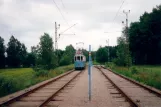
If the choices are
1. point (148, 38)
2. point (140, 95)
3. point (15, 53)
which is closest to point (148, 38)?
point (148, 38)

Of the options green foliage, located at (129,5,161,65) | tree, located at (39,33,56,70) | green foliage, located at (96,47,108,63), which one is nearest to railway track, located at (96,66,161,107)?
tree, located at (39,33,56,70)

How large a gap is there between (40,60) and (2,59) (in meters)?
63.1

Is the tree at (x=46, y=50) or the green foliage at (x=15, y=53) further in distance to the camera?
the green foliage at (x=15, y=53)

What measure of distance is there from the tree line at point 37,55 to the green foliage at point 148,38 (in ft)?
62.1

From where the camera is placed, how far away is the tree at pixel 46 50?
1562 inches

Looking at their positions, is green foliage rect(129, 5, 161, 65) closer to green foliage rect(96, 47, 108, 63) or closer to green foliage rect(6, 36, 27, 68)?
green foliage rect(96, 47, 108, 63)

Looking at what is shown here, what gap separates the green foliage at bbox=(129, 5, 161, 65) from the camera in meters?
69.4

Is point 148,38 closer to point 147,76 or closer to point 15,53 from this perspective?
point 147,76

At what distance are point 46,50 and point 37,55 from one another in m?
1.64

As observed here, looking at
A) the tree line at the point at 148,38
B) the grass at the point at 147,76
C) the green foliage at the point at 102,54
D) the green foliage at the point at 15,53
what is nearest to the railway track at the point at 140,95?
the grass at the point at 147,76

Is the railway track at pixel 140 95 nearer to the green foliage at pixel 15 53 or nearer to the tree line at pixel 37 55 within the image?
the tree line at pixel 37 55

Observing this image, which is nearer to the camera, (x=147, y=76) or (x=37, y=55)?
(x=147, y=76)

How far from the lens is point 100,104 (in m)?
11.7

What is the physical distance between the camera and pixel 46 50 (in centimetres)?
3969
